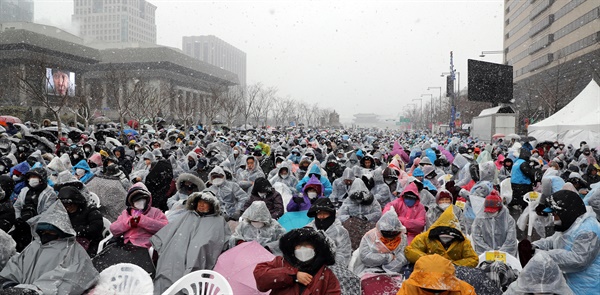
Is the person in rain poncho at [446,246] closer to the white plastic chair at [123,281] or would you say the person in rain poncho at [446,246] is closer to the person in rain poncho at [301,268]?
the person in rain poncho at [301,268]

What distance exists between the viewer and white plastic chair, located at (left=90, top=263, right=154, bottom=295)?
13.3 ft

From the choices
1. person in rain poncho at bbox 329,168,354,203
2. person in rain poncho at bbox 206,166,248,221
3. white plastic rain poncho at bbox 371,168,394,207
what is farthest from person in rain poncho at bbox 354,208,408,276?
person in rain poncho at bbox 329,168,354,203

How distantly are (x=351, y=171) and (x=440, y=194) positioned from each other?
2.70 meters

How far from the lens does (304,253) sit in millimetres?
3793

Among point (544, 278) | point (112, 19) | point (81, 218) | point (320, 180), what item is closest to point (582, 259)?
point (544, 278)

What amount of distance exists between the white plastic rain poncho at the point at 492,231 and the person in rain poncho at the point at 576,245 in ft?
2.99

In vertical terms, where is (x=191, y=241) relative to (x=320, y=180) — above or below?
below

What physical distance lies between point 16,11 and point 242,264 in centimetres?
13141

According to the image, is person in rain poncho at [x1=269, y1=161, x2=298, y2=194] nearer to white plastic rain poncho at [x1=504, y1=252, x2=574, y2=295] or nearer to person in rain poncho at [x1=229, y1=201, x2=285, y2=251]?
person in rain poncho at [x1=229, y1=201, x2=285, y2=251]

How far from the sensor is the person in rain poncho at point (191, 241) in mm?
4684

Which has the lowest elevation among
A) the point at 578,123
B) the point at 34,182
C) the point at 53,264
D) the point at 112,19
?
the point at 53,264

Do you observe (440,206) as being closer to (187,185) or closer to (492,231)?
(492,231)

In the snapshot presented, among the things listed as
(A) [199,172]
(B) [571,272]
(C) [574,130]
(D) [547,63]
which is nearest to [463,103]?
(D) [547,63]

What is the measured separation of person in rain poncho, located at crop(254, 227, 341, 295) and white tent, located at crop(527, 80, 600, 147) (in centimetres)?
2063
